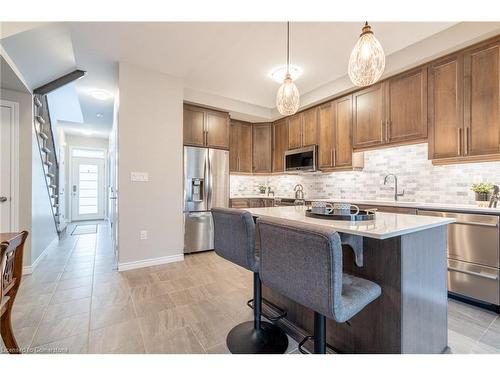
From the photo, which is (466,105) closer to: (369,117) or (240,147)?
(369,117)

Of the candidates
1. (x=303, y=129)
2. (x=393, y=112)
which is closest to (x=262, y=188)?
(x=303, y=129)

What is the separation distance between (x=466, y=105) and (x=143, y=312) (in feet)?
12.0

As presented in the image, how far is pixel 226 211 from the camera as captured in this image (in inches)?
63.1

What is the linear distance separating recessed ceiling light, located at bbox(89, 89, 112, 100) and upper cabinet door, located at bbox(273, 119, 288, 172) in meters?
3.20

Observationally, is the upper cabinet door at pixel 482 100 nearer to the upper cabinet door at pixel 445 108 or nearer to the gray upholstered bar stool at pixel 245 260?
the upper cabinet door at pixel 445 108

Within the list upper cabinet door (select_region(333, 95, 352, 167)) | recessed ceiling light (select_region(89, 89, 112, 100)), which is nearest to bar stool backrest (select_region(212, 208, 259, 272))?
upper cabinet door (select_region(333, 95, 352, 167))

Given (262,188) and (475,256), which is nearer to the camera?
(475,256)

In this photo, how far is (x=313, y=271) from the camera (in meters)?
1.00

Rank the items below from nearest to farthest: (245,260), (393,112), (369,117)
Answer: (245,260), (393,112), (369,117)

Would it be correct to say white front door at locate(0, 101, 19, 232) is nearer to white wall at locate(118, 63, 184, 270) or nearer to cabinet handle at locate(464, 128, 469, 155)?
white wall at locate(118, 63, 184, 270)

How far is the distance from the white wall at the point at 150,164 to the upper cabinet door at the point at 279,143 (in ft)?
7.08
